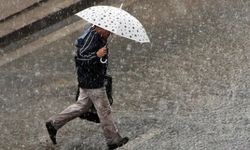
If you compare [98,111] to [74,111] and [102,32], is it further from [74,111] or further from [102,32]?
[102,32]

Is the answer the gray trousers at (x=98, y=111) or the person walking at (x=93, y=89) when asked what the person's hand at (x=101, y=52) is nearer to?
the person walking at (x=93, y=89)

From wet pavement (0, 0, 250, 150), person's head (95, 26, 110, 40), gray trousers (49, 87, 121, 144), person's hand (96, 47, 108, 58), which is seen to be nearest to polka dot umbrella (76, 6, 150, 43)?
person's head (95, 26, 110, 40)

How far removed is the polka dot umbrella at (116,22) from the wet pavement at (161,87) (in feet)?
4.87

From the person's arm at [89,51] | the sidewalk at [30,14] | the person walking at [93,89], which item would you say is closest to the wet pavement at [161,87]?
the person walking at [93,89]

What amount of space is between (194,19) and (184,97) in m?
2.51

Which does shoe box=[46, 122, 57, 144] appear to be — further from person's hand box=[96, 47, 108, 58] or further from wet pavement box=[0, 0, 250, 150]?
person's hand box=[96, 47, 108, 58]

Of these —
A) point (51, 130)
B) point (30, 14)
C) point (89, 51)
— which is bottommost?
point (51, 130)

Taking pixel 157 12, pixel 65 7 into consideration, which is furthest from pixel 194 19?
pixel 65 7

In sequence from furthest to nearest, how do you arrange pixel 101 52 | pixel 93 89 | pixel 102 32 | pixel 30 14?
1. pixel 30 14
2. pixel 93 89
3. pixel 102 32
4. pixel 101 52

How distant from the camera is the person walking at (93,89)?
7125 millimetres

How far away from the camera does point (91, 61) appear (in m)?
7.11

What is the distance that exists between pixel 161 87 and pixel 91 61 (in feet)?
6.66

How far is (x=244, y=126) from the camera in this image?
8.09 meters

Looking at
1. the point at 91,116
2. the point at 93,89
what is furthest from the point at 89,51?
the point at 91,116
